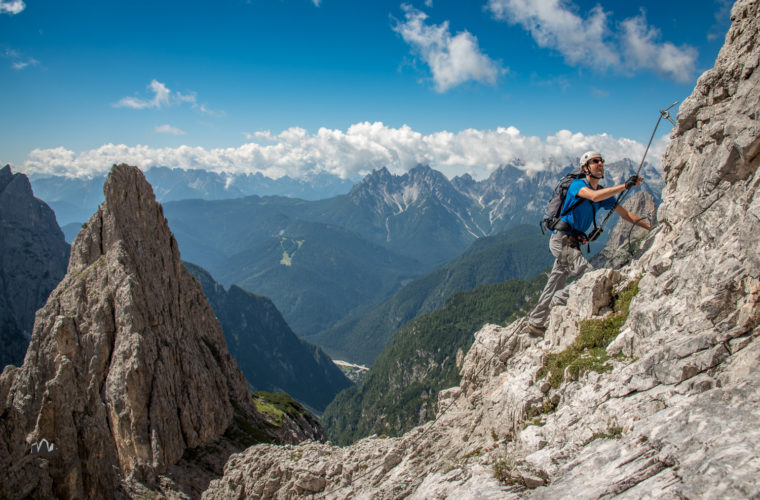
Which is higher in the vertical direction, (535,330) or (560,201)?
(560,201)

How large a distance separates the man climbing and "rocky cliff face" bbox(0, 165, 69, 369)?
162 meters

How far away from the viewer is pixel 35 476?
2177 cm

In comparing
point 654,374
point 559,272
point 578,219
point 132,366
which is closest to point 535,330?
point 559,272

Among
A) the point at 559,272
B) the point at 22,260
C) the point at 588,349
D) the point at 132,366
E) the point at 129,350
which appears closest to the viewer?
the point at 588,349

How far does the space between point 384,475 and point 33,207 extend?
19622cm

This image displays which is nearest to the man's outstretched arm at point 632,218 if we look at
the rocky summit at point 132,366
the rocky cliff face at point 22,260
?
the rocky summit at point 132,366

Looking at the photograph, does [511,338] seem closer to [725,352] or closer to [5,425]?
[725,352]

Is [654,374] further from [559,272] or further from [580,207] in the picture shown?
[559,272]

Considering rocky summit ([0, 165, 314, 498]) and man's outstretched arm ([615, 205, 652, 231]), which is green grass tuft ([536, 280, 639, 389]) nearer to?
man's outstretched arm ([615, 205, 652, 231])

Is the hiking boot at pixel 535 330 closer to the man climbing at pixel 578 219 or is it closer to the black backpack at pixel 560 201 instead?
the man climbing at pixel 578 219

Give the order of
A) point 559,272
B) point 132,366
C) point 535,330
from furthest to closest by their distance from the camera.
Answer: point 132,366 < point 535,330 < point 559,272

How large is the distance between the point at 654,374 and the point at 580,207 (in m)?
6.16

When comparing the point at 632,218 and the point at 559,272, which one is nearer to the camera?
the point at 632,218

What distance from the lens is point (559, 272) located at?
16.4 meters
